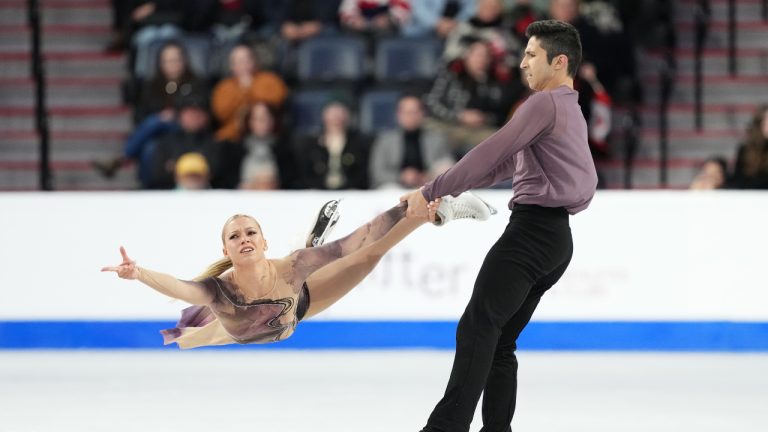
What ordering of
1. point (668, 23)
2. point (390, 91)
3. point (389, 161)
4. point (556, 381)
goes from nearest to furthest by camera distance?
1. point (556, 381)
2. point (389, 161)
3. point (390, 91)
4. point (668, 23)

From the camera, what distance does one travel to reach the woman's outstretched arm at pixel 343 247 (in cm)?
→ 533

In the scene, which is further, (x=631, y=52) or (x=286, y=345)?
(x=631, y=52)

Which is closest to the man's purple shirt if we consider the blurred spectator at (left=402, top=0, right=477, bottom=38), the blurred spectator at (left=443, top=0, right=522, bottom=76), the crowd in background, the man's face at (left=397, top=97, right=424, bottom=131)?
the crowd in background

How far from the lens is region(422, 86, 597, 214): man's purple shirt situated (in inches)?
185

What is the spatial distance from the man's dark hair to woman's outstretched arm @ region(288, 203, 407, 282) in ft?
2.85

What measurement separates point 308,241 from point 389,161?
389cm

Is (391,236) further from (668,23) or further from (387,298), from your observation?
(668,23)

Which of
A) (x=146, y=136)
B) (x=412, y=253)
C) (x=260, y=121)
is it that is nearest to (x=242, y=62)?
(x=260, y=121)

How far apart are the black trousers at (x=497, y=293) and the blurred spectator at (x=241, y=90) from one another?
534cm

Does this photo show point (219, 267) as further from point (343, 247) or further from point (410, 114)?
point (410, 114)

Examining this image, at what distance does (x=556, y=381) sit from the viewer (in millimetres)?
7277

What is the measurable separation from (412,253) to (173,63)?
2683mm

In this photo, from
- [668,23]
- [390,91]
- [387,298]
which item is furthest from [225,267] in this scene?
[668,23]

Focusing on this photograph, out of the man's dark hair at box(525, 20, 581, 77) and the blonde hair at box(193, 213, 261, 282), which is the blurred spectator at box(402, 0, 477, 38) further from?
the man's dark hair at box(525, 20, 581, 77)
